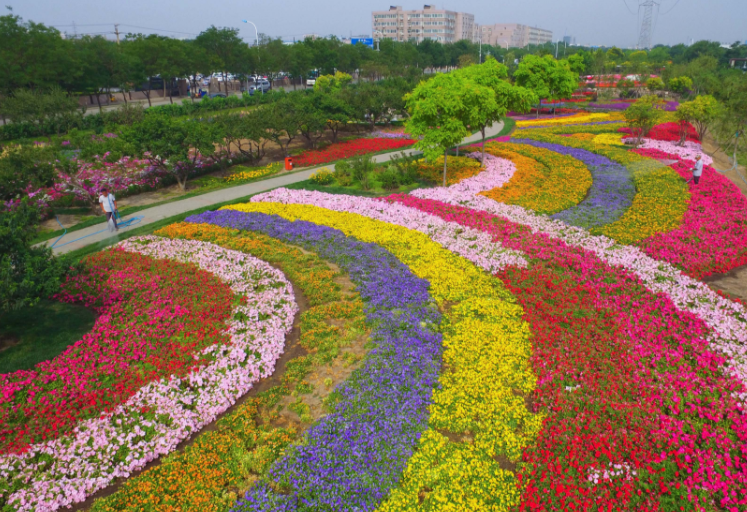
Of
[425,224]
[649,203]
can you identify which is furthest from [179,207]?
[649,203]

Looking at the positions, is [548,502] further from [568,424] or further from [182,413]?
[182,413]

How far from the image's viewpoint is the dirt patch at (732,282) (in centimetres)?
1234

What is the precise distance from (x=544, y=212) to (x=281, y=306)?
40.6 ft

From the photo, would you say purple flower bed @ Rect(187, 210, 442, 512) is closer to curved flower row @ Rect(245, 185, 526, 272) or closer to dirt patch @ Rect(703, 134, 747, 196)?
curved flower row @ Rect(245, 185, 526, 272)

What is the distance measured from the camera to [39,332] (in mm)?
10977

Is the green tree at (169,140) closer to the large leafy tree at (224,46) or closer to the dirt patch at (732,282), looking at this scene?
the dirt patch at (732,282)

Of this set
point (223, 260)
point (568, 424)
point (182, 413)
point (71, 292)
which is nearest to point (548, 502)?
point (568, 424)

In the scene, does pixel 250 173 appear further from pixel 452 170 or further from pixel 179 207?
pixel 452 170

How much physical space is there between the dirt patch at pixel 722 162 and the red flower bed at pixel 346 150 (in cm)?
2093

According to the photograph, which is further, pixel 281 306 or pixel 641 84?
pixel 641 84

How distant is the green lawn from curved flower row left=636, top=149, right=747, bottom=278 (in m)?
17.9

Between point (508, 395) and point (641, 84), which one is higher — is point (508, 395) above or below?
below

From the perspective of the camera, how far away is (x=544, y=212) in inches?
717

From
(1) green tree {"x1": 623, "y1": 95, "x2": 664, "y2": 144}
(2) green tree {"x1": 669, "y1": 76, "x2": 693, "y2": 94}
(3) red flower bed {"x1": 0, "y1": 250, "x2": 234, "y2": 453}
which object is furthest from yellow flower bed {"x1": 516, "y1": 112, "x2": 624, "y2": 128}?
(3) red flower bed {"x1": 0, "y1": 250, "x2": 234, "y2": 453}
